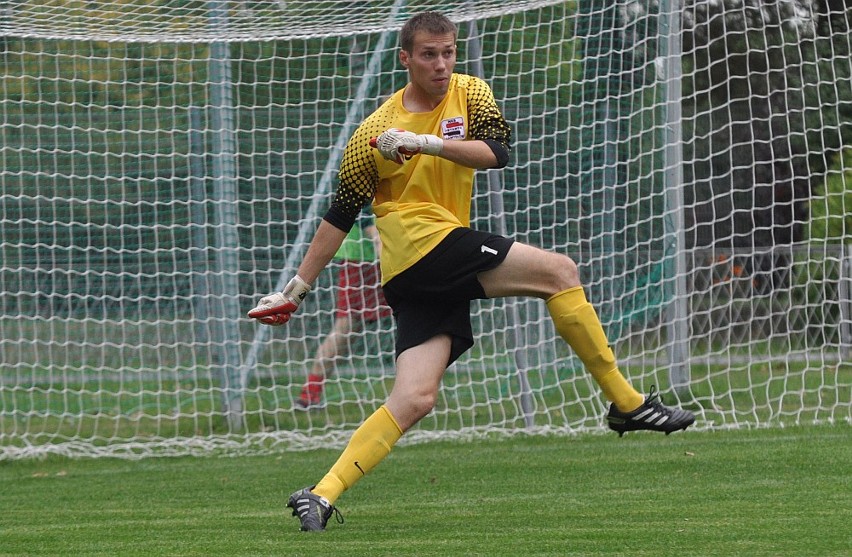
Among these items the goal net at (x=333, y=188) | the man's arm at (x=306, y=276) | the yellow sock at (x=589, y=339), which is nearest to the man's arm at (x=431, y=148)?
the man's arm at (x=306, y=276)

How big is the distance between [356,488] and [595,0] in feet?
12.1

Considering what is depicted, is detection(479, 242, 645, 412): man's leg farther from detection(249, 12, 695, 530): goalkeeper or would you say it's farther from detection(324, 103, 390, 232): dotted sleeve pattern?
detection(324, 103, 390, 232): dotted sleeve pattern

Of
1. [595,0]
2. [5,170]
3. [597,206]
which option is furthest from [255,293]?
[595,0]

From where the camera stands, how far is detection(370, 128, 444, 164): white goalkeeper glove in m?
4.23

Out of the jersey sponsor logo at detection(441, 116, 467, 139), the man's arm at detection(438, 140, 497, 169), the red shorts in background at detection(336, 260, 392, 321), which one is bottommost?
the red shorts in background at detection(336, 260, 392, 321)

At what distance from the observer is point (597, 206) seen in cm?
806

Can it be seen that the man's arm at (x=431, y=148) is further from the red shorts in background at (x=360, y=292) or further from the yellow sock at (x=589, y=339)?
the red shorts in background at (x=360, y=292)

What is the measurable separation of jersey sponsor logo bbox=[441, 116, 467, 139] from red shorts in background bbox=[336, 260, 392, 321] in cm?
391

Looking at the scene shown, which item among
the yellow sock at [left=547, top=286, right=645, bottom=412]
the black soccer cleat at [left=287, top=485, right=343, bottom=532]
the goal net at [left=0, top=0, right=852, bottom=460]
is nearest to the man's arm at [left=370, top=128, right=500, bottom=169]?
the yellow sock at [left=547, top=286, right=645, bottom=412]

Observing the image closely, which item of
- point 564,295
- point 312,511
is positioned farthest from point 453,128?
point 312,511

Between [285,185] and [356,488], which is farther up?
[285,185]

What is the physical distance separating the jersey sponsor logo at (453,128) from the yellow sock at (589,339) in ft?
2.30

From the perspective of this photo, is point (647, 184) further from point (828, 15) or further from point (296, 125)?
point (296, 125)

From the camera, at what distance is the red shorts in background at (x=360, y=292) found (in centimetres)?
854
